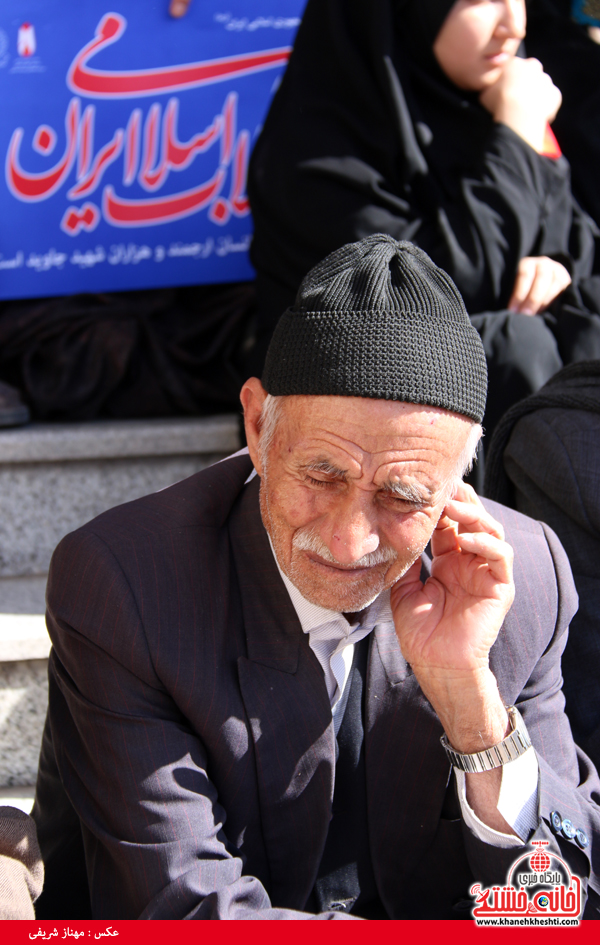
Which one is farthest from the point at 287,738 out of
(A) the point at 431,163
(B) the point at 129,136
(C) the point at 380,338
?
(B) the point at 129,136

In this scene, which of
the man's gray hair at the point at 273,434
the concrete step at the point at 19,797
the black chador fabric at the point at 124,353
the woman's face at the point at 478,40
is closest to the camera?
the man's gray hair at the point at 273,434

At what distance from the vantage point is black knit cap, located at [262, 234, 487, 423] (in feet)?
4.02

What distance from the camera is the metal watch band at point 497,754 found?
1370mm

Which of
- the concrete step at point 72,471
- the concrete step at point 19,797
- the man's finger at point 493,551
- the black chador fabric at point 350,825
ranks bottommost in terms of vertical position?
A: the concrete step at point 19,797

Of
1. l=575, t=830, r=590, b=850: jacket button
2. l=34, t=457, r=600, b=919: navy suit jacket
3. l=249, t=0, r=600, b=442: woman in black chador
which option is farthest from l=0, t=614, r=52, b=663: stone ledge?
l=575, t=830, r=590, b=850: jacket button

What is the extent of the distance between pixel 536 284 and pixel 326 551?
157 cm

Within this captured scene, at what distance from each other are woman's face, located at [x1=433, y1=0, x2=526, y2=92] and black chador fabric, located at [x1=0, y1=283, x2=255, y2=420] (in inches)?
42.4

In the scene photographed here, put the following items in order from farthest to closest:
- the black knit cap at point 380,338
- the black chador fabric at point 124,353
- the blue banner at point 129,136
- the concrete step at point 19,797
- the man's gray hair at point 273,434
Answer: the blue banner at point 129,136 < the black chador fabric at point 124,353 < the concrete step at point 19,797 < the man's gray hair at point 273,434 < the black knit cap at point 380,338

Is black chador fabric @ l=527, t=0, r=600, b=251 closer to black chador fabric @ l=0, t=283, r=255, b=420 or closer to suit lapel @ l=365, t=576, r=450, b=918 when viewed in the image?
black chador fabric @ l=0, t=283, r=255, b=420

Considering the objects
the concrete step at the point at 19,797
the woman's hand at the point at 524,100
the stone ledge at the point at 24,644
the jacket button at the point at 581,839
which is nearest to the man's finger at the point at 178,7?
the woman's hand at the point at 524,100

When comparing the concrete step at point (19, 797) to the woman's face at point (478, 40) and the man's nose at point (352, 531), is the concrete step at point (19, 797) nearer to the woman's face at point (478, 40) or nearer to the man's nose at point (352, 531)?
the man's nose at point (352, 531)

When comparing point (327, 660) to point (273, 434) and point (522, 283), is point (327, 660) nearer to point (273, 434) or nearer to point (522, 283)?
point (273, 434)

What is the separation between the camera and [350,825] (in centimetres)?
151

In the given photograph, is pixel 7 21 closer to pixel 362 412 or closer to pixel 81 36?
pixel 81 36
